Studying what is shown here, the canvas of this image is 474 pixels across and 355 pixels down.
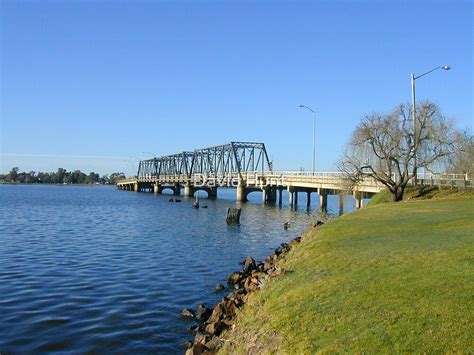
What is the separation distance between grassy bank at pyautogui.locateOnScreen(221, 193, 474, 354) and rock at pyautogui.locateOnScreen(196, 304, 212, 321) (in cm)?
228

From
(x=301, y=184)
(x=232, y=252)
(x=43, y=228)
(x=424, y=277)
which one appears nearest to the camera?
(x=424, y=277)

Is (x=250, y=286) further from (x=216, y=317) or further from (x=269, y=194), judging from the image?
(x=269, y=194)

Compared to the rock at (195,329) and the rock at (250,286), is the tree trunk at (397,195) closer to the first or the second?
the rock at (250,286)

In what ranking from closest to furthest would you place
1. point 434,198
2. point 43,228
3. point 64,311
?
point 64,311 < point 434,198 < point 43,228

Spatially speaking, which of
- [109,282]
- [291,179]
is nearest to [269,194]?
[291,179]

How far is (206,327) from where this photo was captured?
14883mm

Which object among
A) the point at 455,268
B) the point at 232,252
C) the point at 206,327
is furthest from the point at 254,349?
the point at 232,252

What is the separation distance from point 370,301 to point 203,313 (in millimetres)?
A: 7290

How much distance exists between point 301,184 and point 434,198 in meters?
44.3

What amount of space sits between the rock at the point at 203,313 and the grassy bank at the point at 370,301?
2284mm

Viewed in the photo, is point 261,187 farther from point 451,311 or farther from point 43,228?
point 451,311

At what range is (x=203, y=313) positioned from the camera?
17.1 metres

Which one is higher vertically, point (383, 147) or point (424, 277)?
point (383, 147)

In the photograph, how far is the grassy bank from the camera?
9474 millimetres
